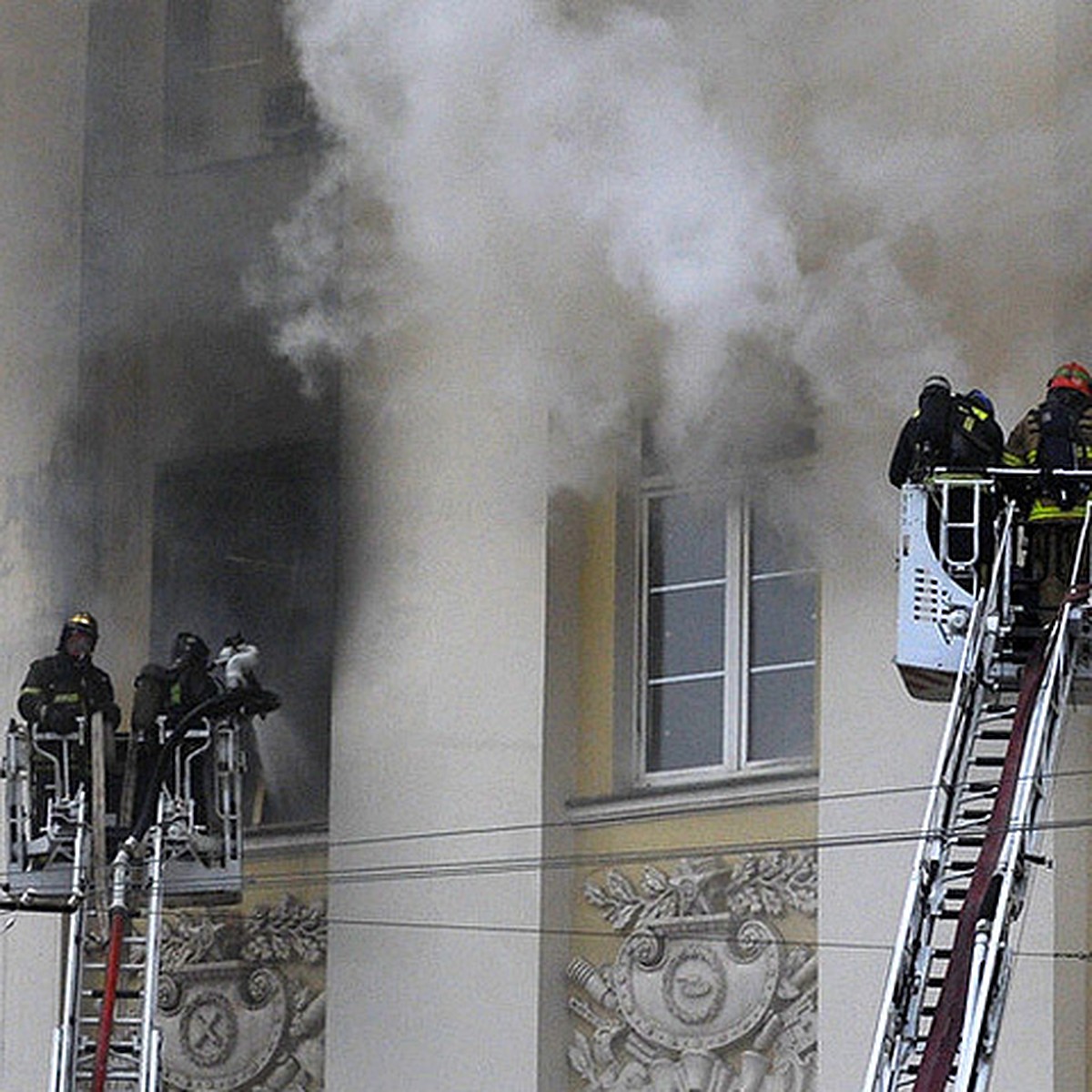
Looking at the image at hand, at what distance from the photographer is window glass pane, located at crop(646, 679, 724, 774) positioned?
16219mm

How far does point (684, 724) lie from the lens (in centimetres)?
1636

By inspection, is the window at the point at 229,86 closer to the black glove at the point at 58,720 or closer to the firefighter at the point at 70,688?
the firefighter at the point at 70,688

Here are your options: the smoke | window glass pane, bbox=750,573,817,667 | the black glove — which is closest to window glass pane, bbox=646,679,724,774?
window glass pane, bbox=750,573,817,667

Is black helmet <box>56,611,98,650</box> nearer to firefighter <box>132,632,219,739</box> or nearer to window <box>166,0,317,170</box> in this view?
firefighter <box>132,632,219,739</box>

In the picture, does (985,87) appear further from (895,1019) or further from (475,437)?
(895,1019)

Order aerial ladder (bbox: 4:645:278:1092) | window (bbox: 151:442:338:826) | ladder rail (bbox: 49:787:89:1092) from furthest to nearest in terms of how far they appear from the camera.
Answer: window (bbox: 151:442:338:826) < aerial ladder (bbox: 4:645:278:1092) < ladder rail (bbox: 49:787:89:1092)

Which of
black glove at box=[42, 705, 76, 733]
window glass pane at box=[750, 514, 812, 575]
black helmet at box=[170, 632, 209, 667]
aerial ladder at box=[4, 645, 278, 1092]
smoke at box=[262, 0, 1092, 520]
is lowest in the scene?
aerial ladder at box=[4, 645, 278, 1092]

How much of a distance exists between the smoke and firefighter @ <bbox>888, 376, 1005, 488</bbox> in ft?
4.46

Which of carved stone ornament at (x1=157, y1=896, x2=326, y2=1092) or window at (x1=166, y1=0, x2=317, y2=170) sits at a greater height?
window at (x1=166, y1=0, x2=317, y2=170)

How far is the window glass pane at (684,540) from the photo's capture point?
1620cm

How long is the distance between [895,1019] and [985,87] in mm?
4512

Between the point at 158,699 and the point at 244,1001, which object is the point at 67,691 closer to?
the point at 158,699

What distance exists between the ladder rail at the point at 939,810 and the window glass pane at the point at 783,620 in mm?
2680

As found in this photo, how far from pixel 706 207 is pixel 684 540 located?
1639 millimetres
